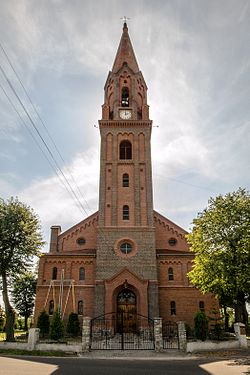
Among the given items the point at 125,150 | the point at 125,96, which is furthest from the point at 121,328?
the point at 125,96

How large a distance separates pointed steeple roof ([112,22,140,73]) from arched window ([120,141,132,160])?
31.3 feet

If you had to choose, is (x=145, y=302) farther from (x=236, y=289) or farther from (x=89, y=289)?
(x=236, y=289)

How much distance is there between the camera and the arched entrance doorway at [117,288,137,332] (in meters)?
26.2

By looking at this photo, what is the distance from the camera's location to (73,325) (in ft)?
83.4

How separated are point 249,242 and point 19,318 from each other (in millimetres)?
43740

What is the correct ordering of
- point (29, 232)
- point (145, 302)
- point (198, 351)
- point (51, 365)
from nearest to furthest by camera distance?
point (51, 365), point (198, 351), point (29, 232), point (145, 302)

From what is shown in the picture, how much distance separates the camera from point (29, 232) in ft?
79.7

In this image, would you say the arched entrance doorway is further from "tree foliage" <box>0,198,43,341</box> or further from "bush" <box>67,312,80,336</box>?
"tree foliage" <box>0,198,43,341</box>

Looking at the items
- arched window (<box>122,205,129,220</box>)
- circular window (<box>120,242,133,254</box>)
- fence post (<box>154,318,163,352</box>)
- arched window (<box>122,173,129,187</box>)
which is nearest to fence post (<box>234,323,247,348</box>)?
fence post (<box>154,318,163,352</box>)

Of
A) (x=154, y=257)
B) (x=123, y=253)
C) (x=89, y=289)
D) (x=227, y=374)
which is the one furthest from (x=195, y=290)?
Answer: (x=227, y=374)

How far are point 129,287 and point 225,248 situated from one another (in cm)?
862

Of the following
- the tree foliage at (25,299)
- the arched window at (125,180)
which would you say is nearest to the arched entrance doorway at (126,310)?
the arched window at (125,180)

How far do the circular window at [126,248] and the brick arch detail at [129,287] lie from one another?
6.13 feet

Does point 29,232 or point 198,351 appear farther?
point 29,232
